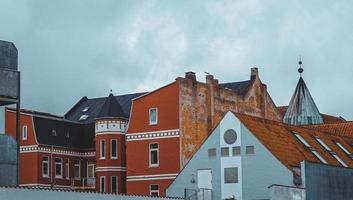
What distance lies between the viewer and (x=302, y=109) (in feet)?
341

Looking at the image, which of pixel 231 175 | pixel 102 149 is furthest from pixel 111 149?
pixel 231 175

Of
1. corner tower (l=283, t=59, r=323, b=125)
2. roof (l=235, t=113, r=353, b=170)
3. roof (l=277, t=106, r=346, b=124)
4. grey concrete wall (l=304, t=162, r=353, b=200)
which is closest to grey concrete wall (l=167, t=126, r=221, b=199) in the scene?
roof (l=235, t=113, r=353, b=170)

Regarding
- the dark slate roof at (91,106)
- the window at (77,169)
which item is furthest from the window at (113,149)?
the dark slate roof at (91,106)

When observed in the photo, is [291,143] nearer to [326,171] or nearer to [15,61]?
[326,171]

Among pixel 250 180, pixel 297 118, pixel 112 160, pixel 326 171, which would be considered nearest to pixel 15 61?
pixel 250 180

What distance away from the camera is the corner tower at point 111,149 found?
88250 mm

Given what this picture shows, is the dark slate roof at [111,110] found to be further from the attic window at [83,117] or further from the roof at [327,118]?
the roof at [327,118]

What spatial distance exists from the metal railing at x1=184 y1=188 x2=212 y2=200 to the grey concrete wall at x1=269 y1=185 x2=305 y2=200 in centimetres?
656

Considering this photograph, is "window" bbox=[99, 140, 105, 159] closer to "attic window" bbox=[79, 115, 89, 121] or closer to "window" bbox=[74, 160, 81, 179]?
"window" bbox=[74, 160, 81, 179]

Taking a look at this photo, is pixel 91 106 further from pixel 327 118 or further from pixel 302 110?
pixel 327 118

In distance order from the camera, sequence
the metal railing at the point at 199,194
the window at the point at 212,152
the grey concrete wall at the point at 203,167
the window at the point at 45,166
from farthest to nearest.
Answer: the window at the point at 45,166, the window at the point at 212,152, the grey concrete wall at the point at 203,167, the metal railing at the point at 199,194

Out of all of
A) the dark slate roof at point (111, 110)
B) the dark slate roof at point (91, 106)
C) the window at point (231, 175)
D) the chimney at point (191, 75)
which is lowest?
the window at point (231, 175)

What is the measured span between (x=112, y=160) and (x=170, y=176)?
9072mm

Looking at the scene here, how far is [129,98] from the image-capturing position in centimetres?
9994
